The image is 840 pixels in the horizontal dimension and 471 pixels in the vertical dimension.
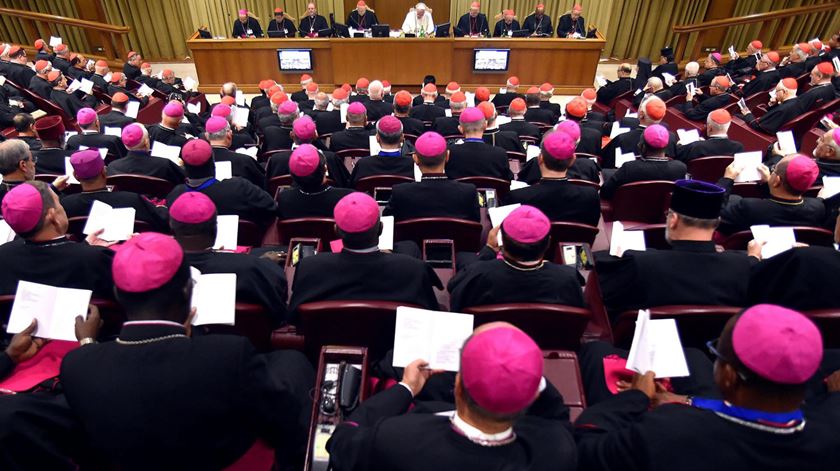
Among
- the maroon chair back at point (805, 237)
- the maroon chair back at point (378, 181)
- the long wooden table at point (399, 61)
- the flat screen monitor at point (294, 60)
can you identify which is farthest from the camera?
the flat screen monitor at point (294, 60)

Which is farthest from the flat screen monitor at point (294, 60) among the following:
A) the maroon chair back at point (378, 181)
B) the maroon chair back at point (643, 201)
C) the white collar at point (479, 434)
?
the white collar at point (479, 434)

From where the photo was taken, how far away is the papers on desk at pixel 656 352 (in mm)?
1979

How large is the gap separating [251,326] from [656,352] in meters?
2.00

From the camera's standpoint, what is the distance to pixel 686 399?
1.88m

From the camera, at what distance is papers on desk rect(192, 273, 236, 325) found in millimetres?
2232

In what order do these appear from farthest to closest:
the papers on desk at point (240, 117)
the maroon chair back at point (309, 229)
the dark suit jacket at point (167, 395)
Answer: the papers on desk at point (240, 117) < the maroon chair back at point (309, 229) < the dark suit jacket at point (167, 395)

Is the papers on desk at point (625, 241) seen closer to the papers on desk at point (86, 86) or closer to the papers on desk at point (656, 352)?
the papers on desk at point (656, 352)

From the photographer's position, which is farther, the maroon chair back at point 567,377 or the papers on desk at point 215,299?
the papers on desk at point 215,299

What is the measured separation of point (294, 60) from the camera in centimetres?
984

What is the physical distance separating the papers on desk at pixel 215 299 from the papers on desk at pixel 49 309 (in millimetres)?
532

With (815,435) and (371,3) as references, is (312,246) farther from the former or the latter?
(371,3)

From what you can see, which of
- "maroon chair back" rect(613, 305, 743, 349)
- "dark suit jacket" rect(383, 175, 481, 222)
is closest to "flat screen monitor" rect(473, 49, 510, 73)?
"dark suit jacket" rect(383, 175, 481, 222)

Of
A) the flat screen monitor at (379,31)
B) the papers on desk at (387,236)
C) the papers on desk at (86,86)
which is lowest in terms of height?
the papers on desk at (86,86)

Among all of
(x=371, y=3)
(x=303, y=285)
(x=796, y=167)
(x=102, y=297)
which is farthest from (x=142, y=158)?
(x=371, y=3)
